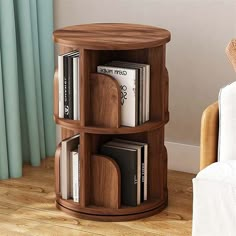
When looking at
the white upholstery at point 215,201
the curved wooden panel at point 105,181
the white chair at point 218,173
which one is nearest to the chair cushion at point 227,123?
the white chair at point 218,173

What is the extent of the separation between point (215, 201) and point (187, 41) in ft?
3.63

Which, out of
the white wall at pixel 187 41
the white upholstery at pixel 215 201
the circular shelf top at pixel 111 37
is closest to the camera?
the white upholstery at pixel 215 201

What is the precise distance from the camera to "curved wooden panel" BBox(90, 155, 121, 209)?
274cm

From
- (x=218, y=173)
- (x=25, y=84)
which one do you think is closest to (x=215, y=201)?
(x=218, y=173)

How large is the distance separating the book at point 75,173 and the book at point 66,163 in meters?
0.02

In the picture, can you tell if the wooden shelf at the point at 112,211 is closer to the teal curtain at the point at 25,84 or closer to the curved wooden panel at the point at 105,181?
the curved wooden panel at the point at 105,181

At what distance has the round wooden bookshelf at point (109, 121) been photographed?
2.66 metres

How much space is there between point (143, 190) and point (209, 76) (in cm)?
62

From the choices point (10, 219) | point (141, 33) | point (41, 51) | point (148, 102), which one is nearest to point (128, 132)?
point (148, 102)

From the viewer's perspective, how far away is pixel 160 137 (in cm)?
283

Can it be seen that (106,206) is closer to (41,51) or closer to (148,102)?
(148,102)

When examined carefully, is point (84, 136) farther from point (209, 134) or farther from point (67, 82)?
point (209, 134)

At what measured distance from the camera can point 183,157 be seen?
3273 millimetres

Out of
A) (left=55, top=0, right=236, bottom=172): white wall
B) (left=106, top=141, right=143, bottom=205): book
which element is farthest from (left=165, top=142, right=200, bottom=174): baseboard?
(left=106, top=141, right=143, bottom=205): book
